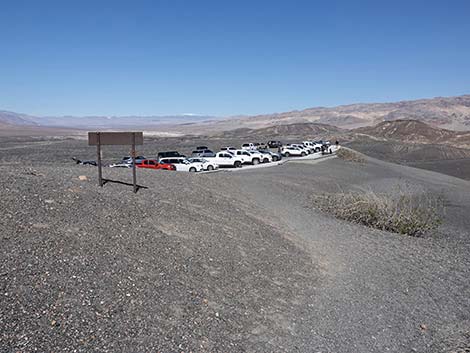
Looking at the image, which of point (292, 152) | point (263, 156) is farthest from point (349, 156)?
point (263, 156)

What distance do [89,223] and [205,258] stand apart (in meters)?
2.52

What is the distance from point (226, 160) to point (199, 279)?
2757cm

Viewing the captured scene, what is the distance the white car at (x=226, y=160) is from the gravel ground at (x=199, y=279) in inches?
822

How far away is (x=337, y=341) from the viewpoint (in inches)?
266

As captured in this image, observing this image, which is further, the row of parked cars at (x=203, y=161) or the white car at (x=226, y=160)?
the white car at (x=226, y=160)

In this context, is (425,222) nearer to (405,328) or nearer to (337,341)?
(405,328)

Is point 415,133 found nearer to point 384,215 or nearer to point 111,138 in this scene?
point 384,215

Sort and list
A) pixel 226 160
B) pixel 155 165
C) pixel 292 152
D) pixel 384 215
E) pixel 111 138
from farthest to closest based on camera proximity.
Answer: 1. pixel 292 152
2. pixel 226 160
3. pixel 155 165
4. pixel 384 215
5. pixel 111 138

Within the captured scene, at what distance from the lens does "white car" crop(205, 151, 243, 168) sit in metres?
35.2

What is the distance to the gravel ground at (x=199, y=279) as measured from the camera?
6059 mm

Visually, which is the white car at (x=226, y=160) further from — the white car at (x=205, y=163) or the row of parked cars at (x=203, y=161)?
the white car at (x=205, y=163)

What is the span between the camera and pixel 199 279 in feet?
26.2

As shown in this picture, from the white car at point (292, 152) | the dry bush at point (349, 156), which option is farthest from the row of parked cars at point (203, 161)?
the dry bush at point (349, 156)

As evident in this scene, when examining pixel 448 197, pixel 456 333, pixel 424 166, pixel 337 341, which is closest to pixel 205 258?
pixel 337 341
